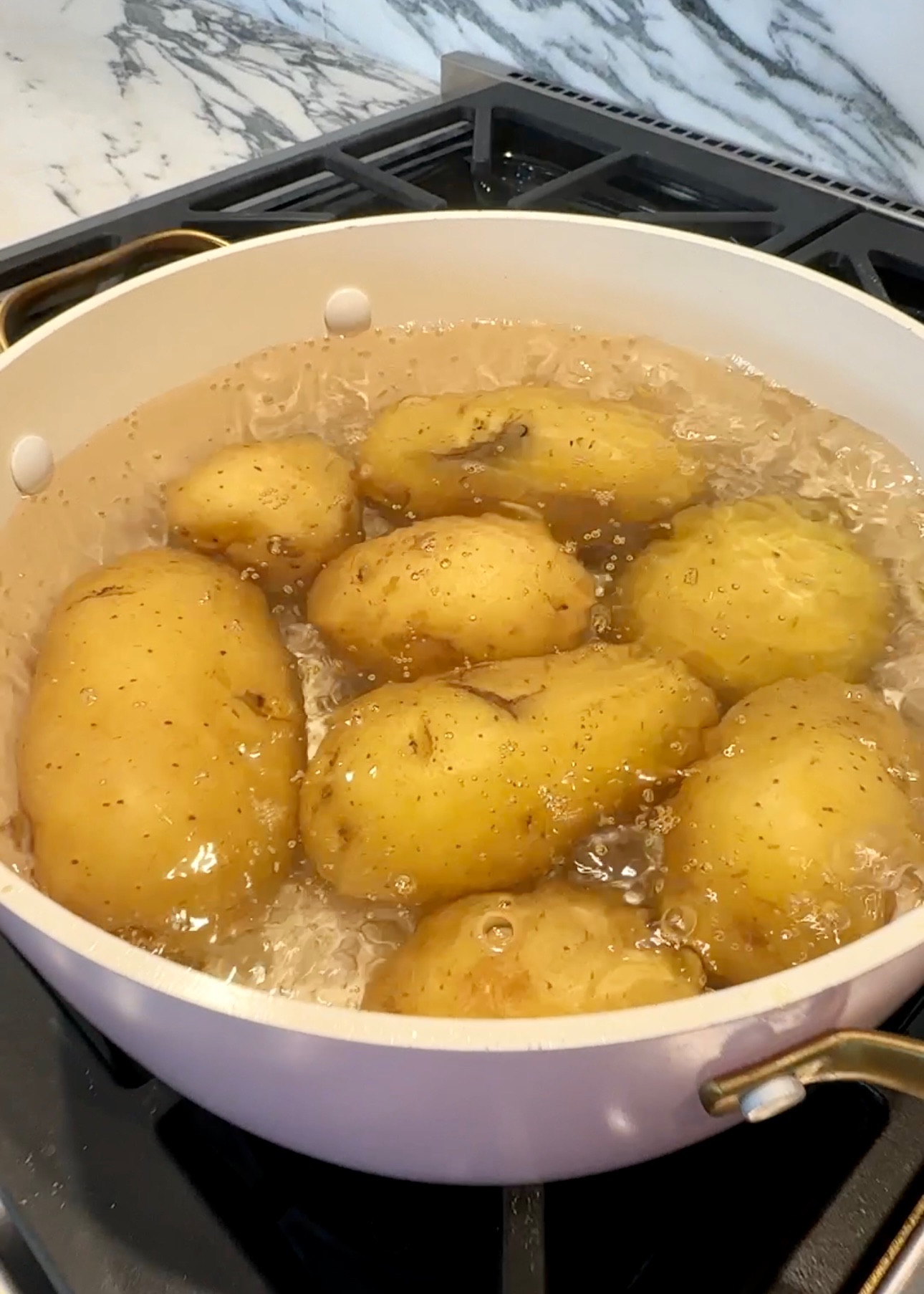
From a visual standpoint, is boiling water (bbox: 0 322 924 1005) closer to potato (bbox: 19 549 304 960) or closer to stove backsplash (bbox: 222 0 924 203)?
potato (bbox: 19 549 304 960)

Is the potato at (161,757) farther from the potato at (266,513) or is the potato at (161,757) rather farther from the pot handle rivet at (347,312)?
the pot handle rivet at (347,312)

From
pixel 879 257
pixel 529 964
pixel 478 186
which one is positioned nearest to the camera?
pixel 529 964

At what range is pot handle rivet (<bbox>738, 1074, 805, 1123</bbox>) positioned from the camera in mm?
301

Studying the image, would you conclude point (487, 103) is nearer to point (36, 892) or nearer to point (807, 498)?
point (807, 498)

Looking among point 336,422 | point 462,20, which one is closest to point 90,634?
point 336,422

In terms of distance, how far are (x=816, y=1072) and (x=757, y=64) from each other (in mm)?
787

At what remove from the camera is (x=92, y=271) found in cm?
69

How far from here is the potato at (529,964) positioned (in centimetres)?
37

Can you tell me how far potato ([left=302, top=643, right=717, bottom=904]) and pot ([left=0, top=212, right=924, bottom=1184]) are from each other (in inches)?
4.2

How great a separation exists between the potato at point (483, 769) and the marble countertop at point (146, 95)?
2.31 feet

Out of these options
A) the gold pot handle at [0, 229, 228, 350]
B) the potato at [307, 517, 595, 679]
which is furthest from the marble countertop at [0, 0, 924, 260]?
the potato at [307, 517, 595, 679]

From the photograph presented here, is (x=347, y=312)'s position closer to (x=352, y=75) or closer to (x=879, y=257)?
(x=879, y=257)

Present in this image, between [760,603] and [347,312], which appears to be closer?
[760,603]

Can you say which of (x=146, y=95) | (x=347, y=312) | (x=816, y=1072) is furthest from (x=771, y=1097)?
(x=146, y=95)
